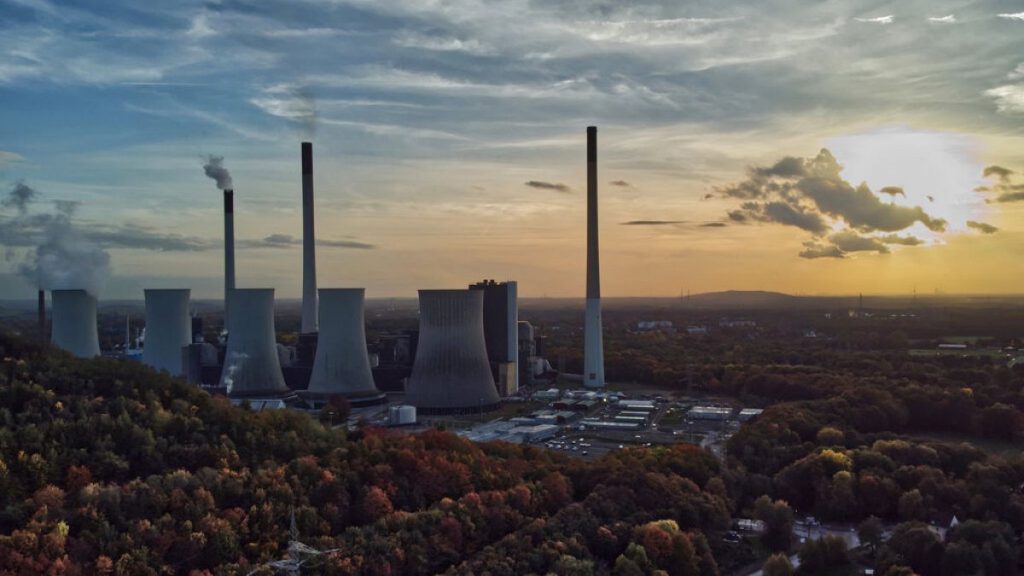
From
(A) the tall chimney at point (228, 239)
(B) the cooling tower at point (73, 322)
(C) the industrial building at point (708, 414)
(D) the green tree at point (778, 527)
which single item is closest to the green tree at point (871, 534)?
(D) the green tree at point (778, 527)


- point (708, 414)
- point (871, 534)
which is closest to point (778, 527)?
point (871, 534)

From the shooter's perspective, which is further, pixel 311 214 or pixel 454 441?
pixel 311 214

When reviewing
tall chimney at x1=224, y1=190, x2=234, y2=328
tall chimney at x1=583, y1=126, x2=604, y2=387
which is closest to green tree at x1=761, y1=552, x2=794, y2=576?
tall chimney at x1=583, y1=126, x2=604, y2=387

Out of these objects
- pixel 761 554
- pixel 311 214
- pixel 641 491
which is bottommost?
pixel 761 554

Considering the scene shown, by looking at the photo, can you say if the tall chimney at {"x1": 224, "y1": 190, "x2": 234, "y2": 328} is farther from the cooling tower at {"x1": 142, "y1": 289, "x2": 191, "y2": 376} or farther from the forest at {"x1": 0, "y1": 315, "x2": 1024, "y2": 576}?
the forest at {"x1": 0, "y1": 315, "x2": 1024, "y2": 576}

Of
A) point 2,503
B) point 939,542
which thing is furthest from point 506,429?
point 2,503

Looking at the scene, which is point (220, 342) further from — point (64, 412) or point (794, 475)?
point (794, 475)

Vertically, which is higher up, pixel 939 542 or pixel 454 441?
pixel 454 441
